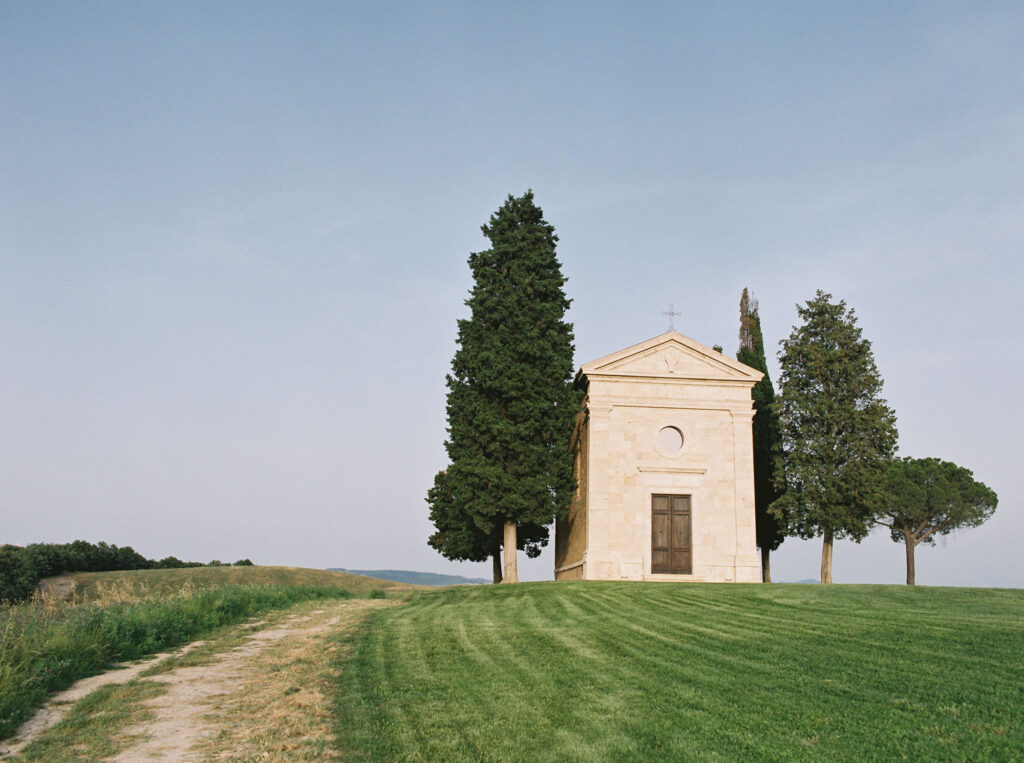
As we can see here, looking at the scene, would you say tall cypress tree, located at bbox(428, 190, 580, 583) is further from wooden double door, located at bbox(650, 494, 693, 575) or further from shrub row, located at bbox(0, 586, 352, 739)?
shrub row, located at bbox(0, 586, 352, 739)

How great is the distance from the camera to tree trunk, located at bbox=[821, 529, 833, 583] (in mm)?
29562

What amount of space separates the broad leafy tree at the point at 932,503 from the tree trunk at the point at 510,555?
17.1 m

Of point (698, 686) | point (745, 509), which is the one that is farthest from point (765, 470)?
point (698, 686)

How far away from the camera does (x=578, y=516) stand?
28625mm

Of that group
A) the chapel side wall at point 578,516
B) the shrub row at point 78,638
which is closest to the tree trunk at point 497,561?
the chapel side wall at point 578,516

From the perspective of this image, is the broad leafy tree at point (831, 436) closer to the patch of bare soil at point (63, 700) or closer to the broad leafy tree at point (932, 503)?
the broad leafy tree at point (932, 503)

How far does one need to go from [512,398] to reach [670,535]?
7231 mm

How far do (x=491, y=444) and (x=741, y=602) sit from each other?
463 inches

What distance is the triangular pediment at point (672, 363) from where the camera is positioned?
27.4m

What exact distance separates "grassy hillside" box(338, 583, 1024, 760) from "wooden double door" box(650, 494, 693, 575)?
471 inches

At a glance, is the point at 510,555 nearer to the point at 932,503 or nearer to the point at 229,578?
the point at 229,578

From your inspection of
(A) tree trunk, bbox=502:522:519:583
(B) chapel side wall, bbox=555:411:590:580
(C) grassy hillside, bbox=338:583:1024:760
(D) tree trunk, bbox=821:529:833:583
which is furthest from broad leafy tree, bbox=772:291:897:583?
(C) grassy hillside, bbox=338:583:1024:760

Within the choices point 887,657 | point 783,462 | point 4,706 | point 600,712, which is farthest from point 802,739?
point 783,462

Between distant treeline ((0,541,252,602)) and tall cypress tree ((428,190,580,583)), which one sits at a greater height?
tall cypress tree ((428,190,580,583))
